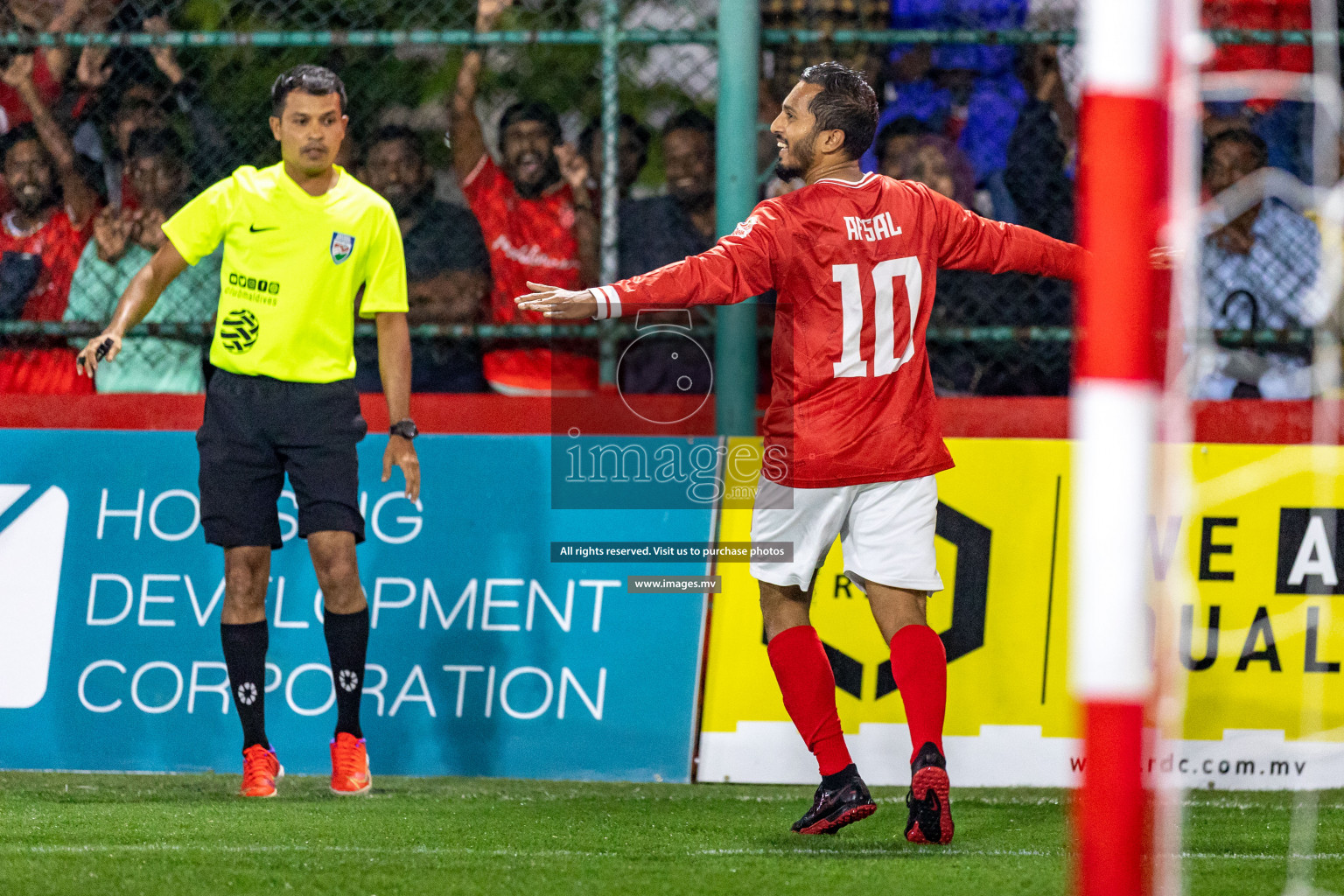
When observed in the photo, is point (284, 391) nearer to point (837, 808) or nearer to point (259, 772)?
point (259, 772)

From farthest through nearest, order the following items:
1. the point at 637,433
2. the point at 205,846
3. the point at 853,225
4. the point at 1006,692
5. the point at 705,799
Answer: the point at 637,433 < the point at 1006,692 < the point at 705,799 < the point at 853,225 < the point at 205,846

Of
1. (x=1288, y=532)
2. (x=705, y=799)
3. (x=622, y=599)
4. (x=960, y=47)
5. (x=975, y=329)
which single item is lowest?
(x=705, y=799)

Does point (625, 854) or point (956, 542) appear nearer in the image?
point (625, 854)

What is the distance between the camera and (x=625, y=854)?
3.61 metres

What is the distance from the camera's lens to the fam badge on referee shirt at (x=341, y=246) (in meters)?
4.63

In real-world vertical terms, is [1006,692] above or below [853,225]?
below

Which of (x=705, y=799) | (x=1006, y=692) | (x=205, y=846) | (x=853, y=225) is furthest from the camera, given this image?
(x=1006, y=692)

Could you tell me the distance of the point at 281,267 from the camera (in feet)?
Result: 15.1

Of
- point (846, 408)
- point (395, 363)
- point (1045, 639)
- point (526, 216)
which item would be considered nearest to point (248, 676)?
point (395, 363)

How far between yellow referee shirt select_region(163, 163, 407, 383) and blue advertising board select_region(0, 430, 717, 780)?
2.38ft

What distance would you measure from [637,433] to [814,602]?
909 mm

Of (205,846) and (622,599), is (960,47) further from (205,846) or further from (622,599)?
(205,846)

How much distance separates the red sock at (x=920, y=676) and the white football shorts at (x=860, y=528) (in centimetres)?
13

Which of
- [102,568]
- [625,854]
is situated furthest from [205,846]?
[102,568]
